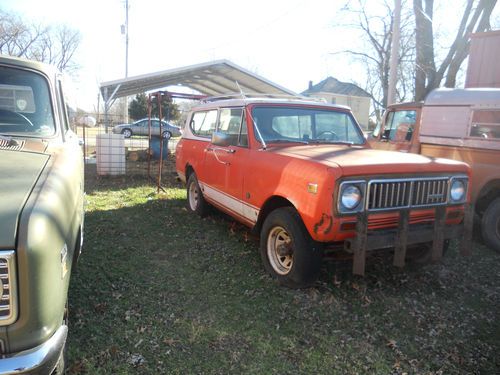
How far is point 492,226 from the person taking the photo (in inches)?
224

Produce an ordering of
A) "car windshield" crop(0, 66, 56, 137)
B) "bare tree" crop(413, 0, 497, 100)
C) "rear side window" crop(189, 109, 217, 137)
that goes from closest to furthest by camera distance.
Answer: "car windshield" crop(0, 66, 56, 137)
"rear side window" crop(189, 109, 217, 137)
"bare tree" crop(413, 0, 497, 100)

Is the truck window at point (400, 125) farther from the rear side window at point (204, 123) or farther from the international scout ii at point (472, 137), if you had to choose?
the rear side window at point (204, 123)

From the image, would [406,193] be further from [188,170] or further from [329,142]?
[188,170]

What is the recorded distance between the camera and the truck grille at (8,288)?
172cm

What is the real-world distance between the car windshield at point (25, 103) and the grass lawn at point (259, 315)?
1620 mm

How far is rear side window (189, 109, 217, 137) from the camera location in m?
6.16

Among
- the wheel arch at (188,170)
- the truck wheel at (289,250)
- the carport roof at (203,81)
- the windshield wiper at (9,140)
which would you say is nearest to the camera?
the windshield wiper at (9,140)

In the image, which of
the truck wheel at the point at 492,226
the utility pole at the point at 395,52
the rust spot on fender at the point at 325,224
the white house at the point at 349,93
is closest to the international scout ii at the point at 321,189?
the rust spot on fender at the point at 325,224

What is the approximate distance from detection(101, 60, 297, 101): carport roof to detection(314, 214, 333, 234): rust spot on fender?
8.14 meters

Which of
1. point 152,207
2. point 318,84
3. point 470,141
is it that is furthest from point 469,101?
point 318,84

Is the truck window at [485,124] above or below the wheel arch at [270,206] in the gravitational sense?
above

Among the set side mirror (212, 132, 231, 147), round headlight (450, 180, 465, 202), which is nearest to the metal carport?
side mirror (212, 132, 231, 147)

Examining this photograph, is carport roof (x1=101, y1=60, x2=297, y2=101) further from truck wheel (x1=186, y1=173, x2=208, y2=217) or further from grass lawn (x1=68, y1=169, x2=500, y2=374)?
grass lawn (x1=68, y1=169, x2=500, y2=374)

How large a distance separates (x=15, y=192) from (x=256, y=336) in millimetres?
2165
